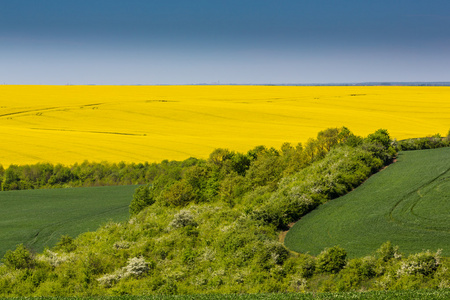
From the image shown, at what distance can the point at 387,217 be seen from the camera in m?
36.4

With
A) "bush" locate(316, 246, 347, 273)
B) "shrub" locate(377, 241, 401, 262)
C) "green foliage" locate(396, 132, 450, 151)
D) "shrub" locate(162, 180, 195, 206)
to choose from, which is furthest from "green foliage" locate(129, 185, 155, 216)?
"green foliage" locate(396, 132, 450, 151)

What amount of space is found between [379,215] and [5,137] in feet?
248

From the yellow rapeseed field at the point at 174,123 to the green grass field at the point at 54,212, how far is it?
42.2ft

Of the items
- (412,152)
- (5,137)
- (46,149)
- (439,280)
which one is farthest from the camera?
(5,137)

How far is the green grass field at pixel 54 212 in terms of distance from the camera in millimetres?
47875

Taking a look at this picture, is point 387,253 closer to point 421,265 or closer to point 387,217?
point 421,265

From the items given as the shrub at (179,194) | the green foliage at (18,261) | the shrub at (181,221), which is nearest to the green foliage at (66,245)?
the green foliage at (18,261)

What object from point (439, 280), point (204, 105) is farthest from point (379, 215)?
point (204, 105)

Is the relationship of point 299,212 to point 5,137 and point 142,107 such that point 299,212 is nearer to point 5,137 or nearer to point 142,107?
point 5,137

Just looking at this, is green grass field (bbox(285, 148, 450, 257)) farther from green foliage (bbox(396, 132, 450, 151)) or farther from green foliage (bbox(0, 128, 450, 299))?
green foliage (bbox(396, 132, 450, 151))

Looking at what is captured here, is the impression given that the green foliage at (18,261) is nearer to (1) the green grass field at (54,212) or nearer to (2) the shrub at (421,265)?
(1) the green grass field at (54,212)

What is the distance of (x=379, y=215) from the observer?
122 feet

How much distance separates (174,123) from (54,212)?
57547 mm

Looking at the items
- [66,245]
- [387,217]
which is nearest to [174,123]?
[66,245]
